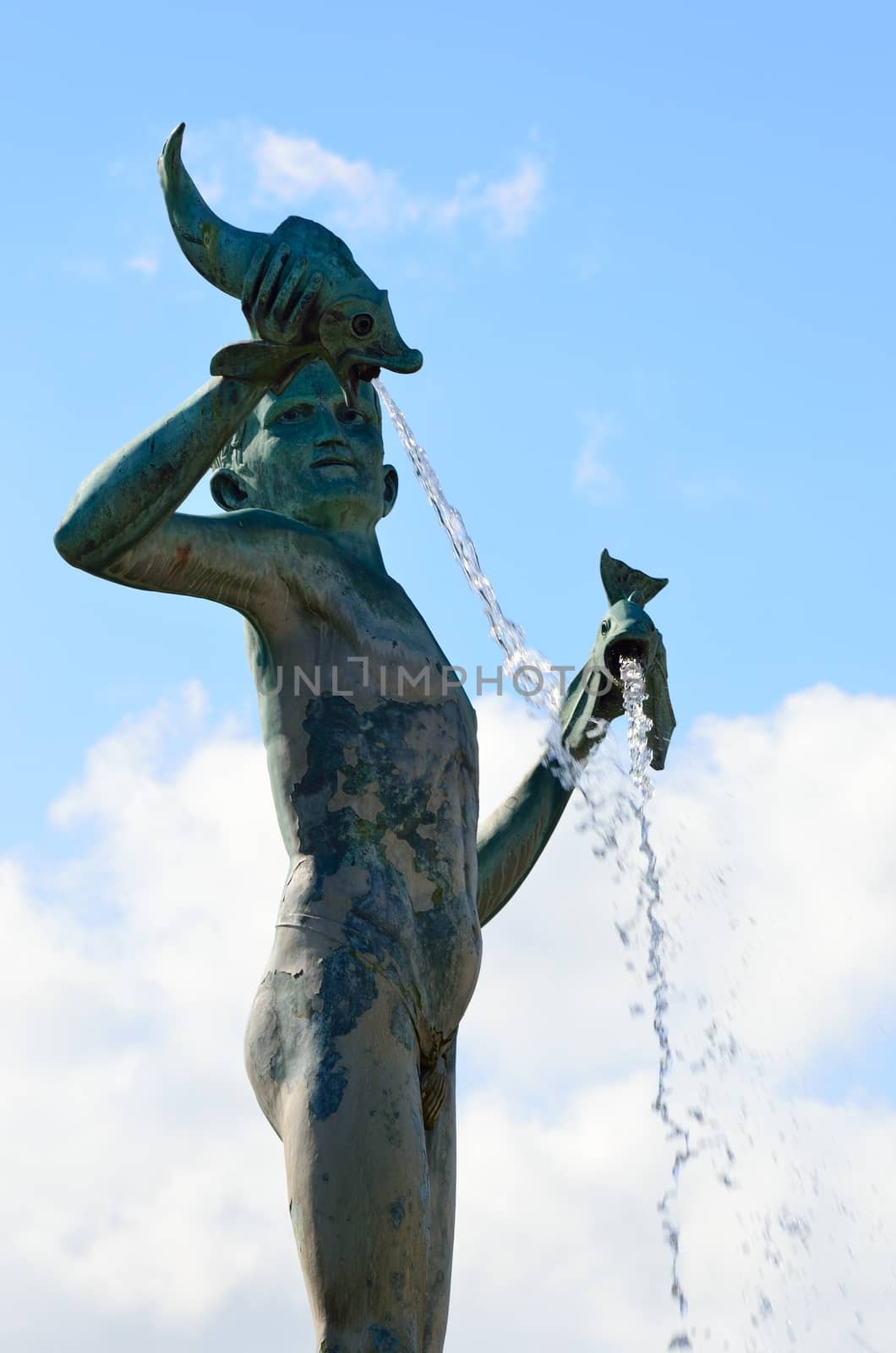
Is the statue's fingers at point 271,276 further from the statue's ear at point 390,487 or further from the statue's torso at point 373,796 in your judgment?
the statue's ear at point 390,487

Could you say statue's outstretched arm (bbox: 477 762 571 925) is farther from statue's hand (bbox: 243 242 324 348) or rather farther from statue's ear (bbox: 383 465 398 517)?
statue's hand (bbox: 243 242 324 348)

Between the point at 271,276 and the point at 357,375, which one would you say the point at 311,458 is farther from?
the point at 271,276

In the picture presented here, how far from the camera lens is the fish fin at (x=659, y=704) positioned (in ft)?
25.8

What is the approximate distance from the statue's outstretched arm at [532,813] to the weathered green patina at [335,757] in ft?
→ 2.57

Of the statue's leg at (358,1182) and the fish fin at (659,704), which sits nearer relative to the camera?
the statue's leg at (358,1182)

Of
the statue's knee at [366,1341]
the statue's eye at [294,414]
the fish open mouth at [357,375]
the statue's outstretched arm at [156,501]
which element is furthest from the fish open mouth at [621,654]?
the statue's knee at [366,1341]

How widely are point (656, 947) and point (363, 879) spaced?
1.71m

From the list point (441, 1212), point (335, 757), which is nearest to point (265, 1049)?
point (441, 1212)

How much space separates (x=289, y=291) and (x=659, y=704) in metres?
2.44

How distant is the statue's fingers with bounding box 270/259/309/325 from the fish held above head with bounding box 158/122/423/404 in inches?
1.0

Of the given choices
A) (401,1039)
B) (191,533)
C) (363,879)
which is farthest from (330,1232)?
(191,533)

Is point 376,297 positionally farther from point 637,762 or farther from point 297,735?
point 637,762

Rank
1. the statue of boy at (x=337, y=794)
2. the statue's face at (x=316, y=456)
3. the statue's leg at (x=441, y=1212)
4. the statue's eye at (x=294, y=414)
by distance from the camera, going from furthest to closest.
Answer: the statue's eye at (x=294, y=414)
the statue's face at (x=316, y=456)
the statue's leg at (x=441, y=1212)
the statue of boy at (x=337, y=794)

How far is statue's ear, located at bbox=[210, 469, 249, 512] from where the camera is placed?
732 cm
